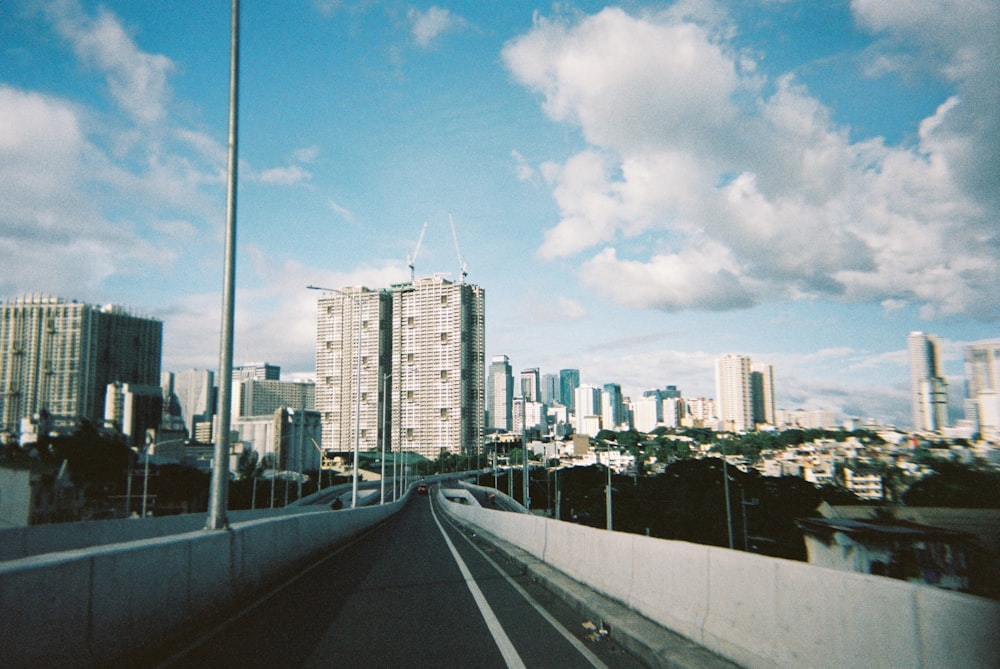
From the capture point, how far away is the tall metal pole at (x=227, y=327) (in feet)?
37.1

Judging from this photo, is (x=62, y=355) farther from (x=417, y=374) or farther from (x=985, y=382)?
(x=985, y=382)

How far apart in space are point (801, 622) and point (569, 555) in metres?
8.39

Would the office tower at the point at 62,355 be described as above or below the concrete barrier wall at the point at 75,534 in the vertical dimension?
above

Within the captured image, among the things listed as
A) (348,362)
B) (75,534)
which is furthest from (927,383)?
(348,362)

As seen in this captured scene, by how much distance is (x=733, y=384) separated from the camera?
175625mm

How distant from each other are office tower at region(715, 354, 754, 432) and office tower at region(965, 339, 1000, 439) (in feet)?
506

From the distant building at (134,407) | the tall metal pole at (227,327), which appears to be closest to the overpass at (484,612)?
the tall metal pole at (227,327)

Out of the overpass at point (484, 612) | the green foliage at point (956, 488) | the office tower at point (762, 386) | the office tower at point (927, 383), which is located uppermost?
the office tower at point (762, 386)

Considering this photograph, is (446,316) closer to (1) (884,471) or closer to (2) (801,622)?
(1) (884,471)

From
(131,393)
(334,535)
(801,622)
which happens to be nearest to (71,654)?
(801,622)

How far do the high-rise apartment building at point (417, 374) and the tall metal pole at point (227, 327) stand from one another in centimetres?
13934

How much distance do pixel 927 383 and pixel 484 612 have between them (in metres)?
12.0

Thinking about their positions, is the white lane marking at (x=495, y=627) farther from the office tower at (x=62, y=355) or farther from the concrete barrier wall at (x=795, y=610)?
the office tower at (x=62, y=355)

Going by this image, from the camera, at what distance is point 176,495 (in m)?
86.0
